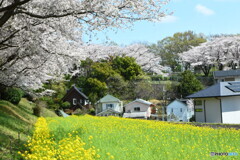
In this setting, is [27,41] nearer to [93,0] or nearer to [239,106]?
Result: [93,0]

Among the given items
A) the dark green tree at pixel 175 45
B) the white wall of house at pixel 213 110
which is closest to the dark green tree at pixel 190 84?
the white wall of house at pixel 213 110

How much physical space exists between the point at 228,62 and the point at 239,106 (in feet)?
74.9

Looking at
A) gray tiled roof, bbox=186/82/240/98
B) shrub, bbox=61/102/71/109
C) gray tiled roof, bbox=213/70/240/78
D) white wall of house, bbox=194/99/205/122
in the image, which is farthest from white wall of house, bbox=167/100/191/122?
shrub, bbox=61/102/71/109

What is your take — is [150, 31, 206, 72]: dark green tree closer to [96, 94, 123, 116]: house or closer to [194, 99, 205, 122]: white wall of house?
[96, 94, 123, 116]: house

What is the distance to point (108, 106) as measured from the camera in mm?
35875

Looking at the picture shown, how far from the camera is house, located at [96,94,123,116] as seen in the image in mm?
35656

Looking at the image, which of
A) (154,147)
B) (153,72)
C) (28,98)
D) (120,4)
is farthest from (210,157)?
(153,72)

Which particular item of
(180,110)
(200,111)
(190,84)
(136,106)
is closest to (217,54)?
(190,84)

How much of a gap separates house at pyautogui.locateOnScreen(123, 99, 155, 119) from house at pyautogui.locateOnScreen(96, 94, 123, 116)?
4.91ft

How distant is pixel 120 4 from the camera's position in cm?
685

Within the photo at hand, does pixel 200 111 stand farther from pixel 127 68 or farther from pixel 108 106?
pixel 127 68

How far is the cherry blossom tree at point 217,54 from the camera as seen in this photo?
45.5 meters

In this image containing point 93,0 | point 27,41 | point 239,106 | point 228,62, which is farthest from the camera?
point 228,62

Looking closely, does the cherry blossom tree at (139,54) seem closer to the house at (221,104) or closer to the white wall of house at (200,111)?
the white wall of house at (200,111)
